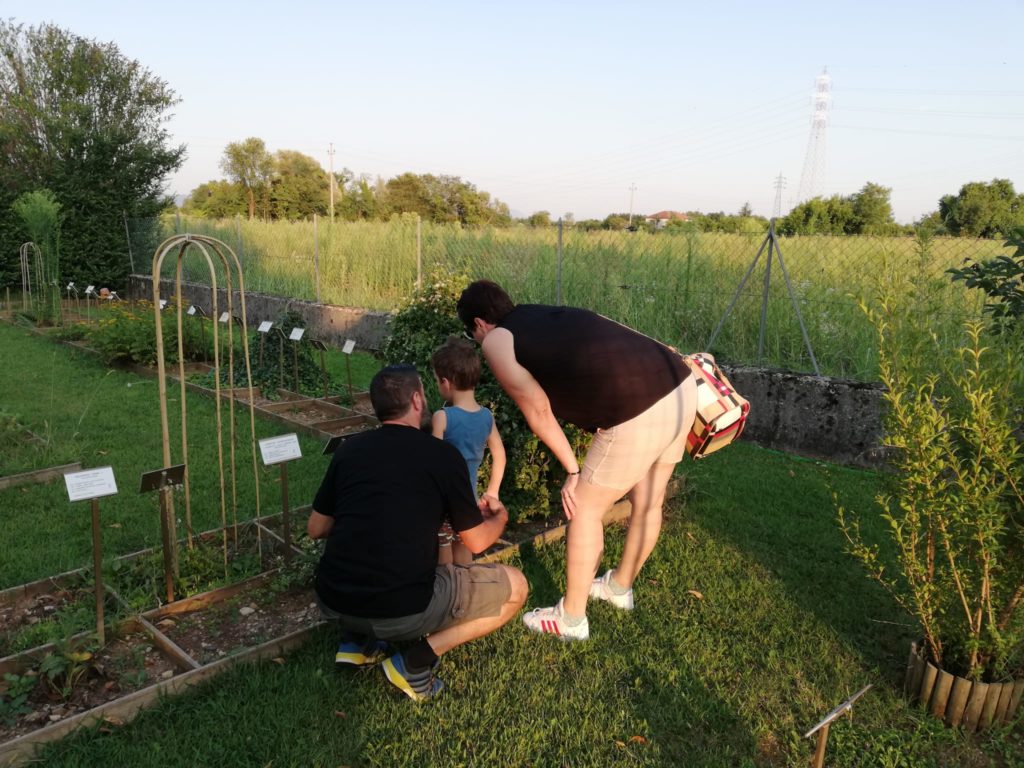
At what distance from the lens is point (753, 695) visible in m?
2.98

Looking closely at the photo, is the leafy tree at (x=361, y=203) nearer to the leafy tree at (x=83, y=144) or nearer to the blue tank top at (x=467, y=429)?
the leafy tree at (x=83, y=144)

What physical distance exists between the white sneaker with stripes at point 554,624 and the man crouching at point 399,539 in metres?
0.47

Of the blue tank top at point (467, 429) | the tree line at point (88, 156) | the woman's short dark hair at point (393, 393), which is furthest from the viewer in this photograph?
the tree line at point (88, 156)

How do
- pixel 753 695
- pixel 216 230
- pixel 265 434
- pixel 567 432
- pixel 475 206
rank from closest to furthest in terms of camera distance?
pixel 753 695, pixel 567 432, pixel 265 434, pixel 216 230, pixel 475 206

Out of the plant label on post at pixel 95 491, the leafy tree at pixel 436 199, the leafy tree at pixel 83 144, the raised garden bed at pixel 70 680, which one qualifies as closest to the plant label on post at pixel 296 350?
the plant label on post at pixel 95 491

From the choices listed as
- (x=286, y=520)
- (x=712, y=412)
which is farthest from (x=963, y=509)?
(x=286, y=520)

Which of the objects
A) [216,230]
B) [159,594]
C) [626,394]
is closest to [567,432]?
[626,394]

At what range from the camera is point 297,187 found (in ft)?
154

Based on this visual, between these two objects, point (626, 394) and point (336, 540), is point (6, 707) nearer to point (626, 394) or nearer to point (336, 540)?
point (336, 540)

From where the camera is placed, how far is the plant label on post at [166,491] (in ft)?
10.3

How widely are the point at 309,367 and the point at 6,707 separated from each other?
6.25 m

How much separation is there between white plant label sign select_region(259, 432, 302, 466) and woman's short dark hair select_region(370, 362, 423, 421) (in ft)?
3.15

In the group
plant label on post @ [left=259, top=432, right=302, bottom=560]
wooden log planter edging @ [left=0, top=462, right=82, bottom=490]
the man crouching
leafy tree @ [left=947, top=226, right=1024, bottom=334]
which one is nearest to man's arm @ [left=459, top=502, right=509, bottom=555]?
the man crouching

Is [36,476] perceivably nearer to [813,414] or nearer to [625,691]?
[625,691]
